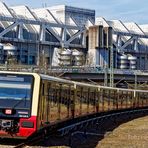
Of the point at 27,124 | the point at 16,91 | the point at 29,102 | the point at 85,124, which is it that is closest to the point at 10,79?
the point at 16,91

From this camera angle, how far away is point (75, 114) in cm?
2372

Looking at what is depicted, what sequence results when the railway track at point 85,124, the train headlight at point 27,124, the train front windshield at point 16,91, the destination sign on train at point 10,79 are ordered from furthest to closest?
the railway track at point 85,124 → the destination sign on train at point 10,79 → the train front windshield at point 16,91 → the train headlight at point 27,124

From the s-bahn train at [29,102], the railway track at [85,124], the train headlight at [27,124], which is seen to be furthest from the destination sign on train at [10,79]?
the railway track at [85,124]

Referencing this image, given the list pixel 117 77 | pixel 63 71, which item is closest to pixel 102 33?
pixel 117 77

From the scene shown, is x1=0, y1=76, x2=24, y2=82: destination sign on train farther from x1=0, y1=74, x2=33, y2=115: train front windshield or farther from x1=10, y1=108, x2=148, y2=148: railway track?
x1=10, y1=108, x2=148, y2=148: railway track

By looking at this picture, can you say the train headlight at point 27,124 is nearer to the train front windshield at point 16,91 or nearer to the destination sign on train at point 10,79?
the train front windshield at point 16,91

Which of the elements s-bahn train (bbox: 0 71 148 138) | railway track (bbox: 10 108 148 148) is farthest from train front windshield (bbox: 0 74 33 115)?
railway track (bbox: 10 108 148 148)

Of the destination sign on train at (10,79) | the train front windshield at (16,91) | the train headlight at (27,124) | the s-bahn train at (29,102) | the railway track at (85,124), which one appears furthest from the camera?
the railway track at (85,124)

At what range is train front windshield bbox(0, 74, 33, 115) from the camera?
53.3 feet

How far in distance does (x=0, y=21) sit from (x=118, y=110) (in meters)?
115

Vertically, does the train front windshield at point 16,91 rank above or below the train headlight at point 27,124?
above

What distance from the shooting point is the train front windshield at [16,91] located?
16.2m

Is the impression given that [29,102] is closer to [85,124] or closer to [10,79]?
[10,79]

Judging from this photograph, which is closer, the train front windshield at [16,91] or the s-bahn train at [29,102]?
the s-bahn train at [29,102]
